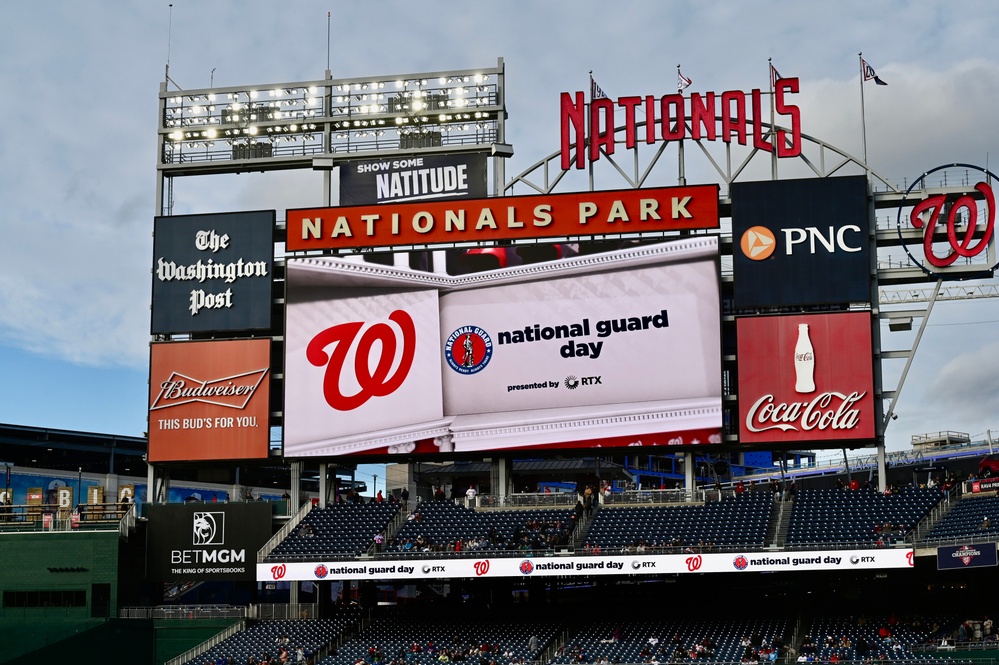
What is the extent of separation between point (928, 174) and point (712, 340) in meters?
9.89

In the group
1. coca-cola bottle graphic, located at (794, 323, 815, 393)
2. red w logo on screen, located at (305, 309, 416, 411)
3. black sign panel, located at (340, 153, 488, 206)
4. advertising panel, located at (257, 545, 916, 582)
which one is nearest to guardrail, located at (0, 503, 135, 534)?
advertising panel, located at (257, 545, 916, 582)

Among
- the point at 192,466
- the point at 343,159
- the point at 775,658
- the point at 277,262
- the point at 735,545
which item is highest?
the point at 343,159

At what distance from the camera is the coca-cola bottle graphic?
135 ft

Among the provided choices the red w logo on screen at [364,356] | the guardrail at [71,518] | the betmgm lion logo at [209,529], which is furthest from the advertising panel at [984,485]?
the guardrail at [71,518]

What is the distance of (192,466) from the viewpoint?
149ft

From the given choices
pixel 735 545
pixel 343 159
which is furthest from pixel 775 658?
pixel 343 159

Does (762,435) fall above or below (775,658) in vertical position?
above

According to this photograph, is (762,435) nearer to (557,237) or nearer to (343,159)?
(557,237)

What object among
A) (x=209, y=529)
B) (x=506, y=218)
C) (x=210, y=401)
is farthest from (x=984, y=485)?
(x=210, y=401)

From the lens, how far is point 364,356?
4416 cm

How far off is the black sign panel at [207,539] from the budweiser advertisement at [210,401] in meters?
2.00

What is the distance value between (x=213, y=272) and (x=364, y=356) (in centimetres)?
700

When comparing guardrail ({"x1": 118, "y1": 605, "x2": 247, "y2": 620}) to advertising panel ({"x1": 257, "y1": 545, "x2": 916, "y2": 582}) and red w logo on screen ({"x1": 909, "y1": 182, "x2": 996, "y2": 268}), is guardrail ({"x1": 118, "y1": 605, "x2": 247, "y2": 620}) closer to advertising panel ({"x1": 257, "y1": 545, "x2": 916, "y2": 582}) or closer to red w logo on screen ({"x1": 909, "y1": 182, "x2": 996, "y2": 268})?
advertising panel ({"x1": 257, "y1": 545, "x2": 916, "y2": 582})

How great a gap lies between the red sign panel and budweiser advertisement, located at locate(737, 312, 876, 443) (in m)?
4.81
